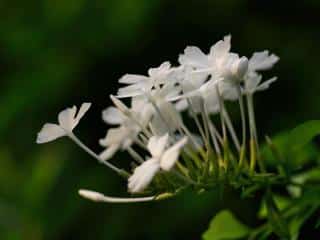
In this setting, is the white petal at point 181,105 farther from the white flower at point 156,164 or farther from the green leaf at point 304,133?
the white flower at point 156,164

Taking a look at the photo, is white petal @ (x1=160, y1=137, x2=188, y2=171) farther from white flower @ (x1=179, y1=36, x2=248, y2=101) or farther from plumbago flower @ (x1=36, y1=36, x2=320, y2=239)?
white flower @ (x1=179, y1=36, x2=248, y2=101)

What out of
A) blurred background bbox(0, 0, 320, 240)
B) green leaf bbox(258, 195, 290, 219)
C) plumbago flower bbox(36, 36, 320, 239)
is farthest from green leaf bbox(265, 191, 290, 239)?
blurred background bbox(0, 0, 320, 240)

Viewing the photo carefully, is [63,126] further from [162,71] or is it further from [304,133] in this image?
[304,133]

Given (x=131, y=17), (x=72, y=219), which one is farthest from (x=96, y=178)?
(x=131, y=17)

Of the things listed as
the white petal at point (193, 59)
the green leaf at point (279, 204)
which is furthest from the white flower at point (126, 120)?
the green leaf at point (279, 204)

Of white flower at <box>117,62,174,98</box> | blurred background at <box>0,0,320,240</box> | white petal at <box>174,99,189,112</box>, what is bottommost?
blurred background at <box>0,0,320,240</box>

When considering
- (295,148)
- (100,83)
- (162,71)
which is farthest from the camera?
(100,83)

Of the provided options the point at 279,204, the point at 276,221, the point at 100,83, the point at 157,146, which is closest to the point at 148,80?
the point at 157,146
